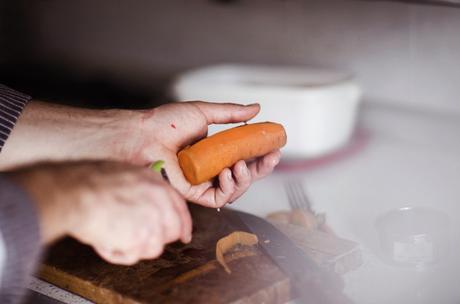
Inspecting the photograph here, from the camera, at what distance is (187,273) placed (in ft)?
3.66

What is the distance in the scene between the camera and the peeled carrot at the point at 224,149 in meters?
1.23

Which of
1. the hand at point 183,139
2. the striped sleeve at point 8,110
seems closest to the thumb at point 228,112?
the hand at point 183,139

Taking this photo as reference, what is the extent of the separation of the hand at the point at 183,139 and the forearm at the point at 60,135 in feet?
0.12

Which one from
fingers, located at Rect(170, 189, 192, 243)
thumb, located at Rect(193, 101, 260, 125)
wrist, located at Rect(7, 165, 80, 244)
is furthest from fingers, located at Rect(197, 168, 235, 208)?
wrist, located at Rect(7, 165, 80, 244)

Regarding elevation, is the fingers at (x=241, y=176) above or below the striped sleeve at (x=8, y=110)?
below

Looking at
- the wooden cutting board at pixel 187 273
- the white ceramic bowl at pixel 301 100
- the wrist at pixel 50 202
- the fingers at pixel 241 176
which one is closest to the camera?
the wrist at pixel 50 202

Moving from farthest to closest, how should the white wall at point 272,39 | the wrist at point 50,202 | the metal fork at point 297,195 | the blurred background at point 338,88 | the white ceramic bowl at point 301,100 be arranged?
the white wall at point 272,39 → the white ceramic bowl at point 301,100 → the metal fork at point 297,195 → the blurred background at point 338,88 → the wrist at point 50,202

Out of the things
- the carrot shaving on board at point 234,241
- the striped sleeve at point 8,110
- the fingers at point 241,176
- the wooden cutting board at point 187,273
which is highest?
the striped sleeve at point 8,110

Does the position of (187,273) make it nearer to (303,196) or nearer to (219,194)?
(219,194)

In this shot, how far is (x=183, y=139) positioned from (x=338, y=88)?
1.67ft

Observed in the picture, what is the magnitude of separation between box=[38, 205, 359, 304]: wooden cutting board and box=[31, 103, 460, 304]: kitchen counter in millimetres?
44

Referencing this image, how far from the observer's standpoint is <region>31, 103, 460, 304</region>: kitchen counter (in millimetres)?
1187

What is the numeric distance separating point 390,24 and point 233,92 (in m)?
0.54

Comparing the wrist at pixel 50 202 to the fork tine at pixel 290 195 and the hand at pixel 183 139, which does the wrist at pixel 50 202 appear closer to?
the hand at pixel 183 139
